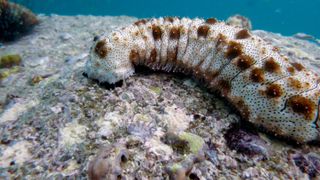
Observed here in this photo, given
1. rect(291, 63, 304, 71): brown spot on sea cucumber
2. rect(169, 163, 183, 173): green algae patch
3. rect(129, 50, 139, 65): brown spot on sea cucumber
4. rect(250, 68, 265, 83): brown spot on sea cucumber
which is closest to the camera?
rect(169, 163, 183, 173): green algae patch

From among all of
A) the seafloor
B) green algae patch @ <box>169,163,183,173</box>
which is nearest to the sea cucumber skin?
the seafloor

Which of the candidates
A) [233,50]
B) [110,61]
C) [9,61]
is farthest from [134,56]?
[9,61]

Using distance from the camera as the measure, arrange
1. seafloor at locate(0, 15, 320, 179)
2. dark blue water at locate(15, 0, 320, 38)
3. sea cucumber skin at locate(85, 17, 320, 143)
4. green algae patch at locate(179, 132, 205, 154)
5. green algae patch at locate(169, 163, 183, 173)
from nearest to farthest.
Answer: green algae patch at locate(169, 163, 183, 173) < seafloor at locate(0, 15, 320, 179) < green algae patch at locate(179, 132, 205, 154) < sea cucumber skin at locate(85, 17, 320, 143) < dark blue water at locate(15, 0, 320, 38)

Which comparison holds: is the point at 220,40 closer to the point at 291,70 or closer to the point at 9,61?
the point at 291,70

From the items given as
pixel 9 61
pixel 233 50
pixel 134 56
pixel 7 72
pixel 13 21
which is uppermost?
pixel 233 50

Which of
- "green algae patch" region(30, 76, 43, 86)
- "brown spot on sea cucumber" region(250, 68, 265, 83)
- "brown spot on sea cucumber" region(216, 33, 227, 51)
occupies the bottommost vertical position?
"green algae patch" region(30, 76, 43, 86)

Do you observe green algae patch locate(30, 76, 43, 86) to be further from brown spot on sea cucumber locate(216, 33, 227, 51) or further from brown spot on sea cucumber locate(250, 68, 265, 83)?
brown spot on sea cucumber locate(250, 68, 265, 83)
